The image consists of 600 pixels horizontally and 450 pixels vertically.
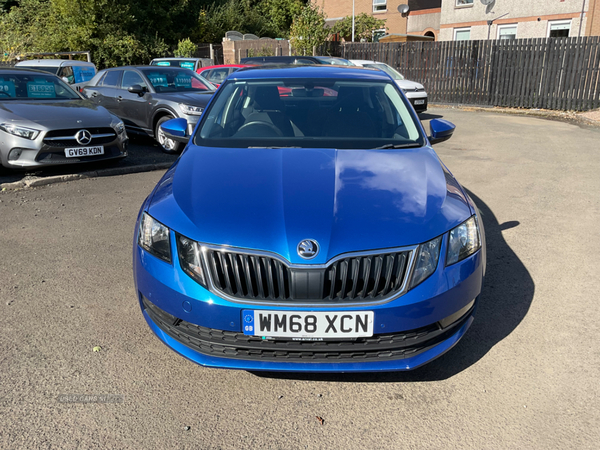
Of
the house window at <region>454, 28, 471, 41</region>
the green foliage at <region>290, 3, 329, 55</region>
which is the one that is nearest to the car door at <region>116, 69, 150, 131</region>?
the green foliage at <region>290, 3, 329, 55</region>

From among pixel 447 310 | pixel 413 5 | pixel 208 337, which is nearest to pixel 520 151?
pixel 447 310

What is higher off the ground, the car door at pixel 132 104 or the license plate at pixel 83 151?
the car door at pixel 132 104

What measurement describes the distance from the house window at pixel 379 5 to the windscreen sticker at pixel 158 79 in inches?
1213

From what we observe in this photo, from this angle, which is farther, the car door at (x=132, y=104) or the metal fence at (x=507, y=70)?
the metal fence at (x=507, y=70)

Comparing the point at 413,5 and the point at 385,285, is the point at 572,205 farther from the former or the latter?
the point at 413,5

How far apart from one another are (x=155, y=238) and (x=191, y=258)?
1.02 feet

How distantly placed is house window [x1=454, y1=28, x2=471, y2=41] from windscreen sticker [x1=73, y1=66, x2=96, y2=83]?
18.5m

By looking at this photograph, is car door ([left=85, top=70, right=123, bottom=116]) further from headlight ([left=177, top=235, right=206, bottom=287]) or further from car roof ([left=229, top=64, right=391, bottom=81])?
headlight ([left=177, top=235, right=206, bottom=287])

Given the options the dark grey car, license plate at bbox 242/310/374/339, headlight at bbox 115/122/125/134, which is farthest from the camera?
the dark grey car

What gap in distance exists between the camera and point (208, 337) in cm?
243

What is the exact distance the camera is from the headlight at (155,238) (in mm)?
2557

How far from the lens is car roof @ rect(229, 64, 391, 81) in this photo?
4.14 m

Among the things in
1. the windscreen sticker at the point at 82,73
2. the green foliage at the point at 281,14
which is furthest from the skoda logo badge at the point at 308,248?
the green foliage at the point at 281,14

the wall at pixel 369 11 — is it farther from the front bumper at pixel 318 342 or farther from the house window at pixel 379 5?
the front bumper at pixel 318 342
